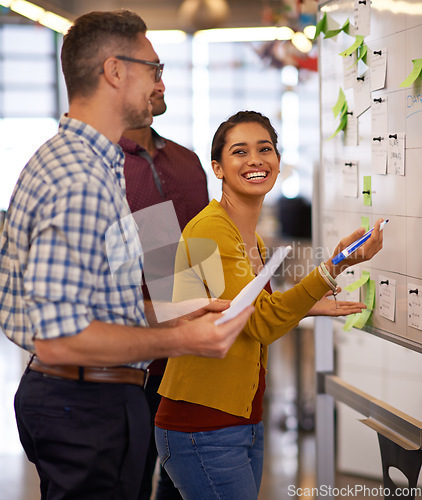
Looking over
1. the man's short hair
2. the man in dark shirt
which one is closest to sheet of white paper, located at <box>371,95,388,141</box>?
the man in dark shirt

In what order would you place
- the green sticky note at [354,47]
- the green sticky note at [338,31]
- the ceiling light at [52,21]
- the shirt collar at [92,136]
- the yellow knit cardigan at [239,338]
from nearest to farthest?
the shirt collar at [92,136] → the yellow knit cardigan at [239,338] → the green sticky note at [354,47] → the green sticky note at [338,31] → the ceiling light at [52,21]

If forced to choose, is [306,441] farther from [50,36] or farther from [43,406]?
Result: [50,36]

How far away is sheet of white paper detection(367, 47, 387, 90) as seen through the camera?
2006 mm

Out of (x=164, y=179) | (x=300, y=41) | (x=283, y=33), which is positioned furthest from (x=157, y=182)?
(x=283, y=33)

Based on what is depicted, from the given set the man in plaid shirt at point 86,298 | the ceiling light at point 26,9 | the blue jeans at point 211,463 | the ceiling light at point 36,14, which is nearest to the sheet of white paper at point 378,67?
the man in plaid shirt at point 86,298

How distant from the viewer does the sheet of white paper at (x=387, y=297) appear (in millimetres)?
2023

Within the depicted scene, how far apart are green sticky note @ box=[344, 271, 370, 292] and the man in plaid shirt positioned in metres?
0.94

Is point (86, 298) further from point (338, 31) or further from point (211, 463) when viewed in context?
point (338, 31)

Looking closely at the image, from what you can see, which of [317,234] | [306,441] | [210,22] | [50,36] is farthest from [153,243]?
[50,36]

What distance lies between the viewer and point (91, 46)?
4.62 feet

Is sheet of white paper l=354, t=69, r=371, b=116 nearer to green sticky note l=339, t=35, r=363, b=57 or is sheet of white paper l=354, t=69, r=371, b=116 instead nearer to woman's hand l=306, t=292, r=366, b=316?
green sticky note l=339, t=35, r=363, b=57

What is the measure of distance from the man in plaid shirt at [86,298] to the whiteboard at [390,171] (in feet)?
2.51

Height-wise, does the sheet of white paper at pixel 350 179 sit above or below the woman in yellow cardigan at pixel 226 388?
→ above

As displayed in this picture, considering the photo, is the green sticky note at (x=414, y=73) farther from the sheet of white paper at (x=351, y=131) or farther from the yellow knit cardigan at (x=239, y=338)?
the yellow knit cardigan at (x=239, y=338)
